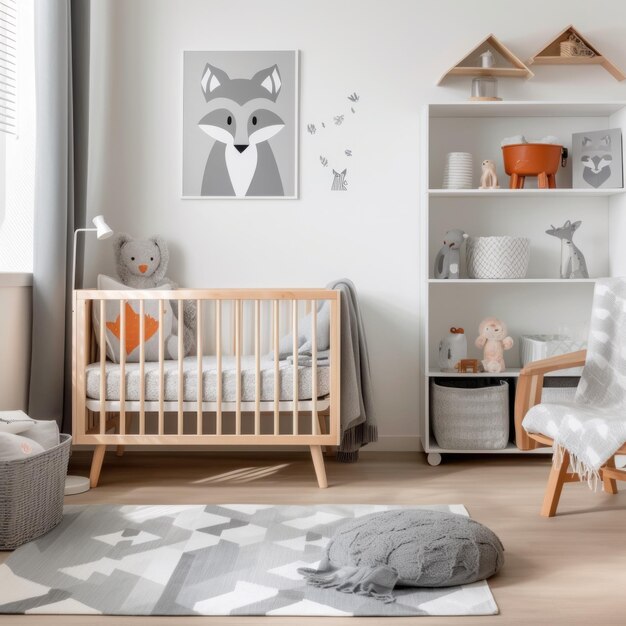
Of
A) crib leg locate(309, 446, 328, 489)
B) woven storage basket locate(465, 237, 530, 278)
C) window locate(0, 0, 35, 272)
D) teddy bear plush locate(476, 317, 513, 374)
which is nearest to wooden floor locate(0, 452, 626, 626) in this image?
crib leg locate(309, 446, 328, 489)

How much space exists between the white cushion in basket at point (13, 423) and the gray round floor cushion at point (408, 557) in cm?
97

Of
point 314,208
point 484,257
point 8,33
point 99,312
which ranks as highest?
point 8,33

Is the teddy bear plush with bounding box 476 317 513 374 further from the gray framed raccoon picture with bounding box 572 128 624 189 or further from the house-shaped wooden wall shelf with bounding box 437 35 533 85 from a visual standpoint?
the house-shaped wooden wall shelf with bounding box 437 35 533 85

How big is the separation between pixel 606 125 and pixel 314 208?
1248 mm

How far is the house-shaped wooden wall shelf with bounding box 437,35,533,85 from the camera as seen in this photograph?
3010 millimetres

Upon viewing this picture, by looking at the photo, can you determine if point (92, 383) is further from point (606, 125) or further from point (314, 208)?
point (606, 125)

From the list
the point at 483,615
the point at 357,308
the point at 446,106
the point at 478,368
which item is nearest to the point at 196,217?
the point at 357,308

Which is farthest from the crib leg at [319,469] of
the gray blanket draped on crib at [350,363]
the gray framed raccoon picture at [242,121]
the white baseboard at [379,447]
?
the gray framed raccoon picture at [242,121]

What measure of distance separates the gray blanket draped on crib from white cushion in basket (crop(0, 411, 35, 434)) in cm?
91

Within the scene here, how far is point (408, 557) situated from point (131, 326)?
1.50 meters

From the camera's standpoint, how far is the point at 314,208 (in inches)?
125

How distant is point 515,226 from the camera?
3.21 m

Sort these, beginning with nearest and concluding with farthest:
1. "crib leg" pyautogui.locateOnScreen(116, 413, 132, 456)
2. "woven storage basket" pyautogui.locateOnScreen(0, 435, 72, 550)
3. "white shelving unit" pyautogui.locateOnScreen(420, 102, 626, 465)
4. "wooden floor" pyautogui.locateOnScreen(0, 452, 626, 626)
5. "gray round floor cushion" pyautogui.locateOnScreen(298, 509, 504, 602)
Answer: "wooden floor" pyautogui.locateOnScreen(0, 452, 626, 626)
"gray round floor cushion" pyautogui.locateOnScreen(298, 509, 504, 602)
"woven storage basket" pyautogui.locateOnScreen(0, 435, 72, 550)
"crib leg" pyautogui.locateOnScreen(116, 413, 132, 456)
"white shelving unit" pyautogui.locateOnScreen(420, 102, 626, 465)

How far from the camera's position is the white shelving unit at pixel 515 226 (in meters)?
3.19
